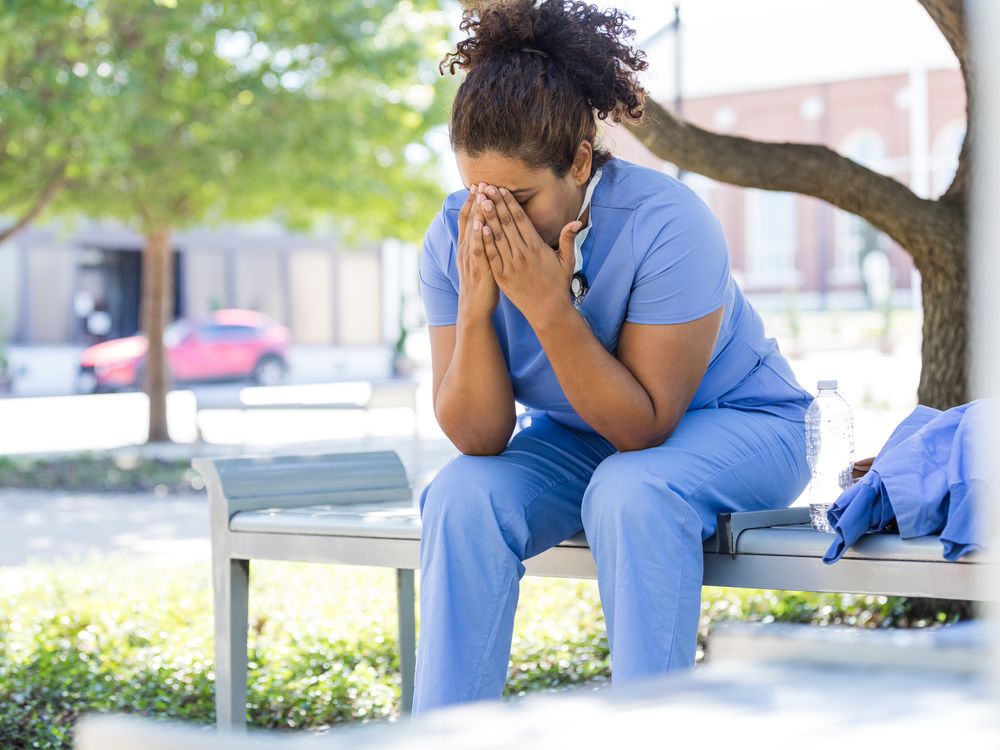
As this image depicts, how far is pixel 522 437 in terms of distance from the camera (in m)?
2.70

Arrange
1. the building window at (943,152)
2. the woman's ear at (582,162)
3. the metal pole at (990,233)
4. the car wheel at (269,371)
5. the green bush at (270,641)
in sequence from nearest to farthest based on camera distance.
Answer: the metal pole at (990,233), the woman's ear at (582,162), the green bush at (270,641), the car wheel at (269,371), the building window at (943,152)

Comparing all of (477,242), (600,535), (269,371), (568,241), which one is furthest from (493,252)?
(269,371)

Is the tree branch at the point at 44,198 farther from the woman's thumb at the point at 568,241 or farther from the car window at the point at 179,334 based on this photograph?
the car window at the point at 179,334

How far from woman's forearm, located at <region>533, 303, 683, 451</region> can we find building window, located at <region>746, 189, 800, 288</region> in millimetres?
44166

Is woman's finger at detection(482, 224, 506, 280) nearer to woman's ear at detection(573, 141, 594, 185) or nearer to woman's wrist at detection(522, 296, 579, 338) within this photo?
woman's wrist at detection(522, 296, 579, 338)

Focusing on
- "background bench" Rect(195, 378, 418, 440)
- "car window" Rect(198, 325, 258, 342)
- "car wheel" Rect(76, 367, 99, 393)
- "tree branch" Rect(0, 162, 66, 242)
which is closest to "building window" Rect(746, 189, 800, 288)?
"car window" Rect(198, 325, 258, 342)

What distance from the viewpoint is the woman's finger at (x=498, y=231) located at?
2.48 m

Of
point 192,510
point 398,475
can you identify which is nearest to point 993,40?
point 398,475

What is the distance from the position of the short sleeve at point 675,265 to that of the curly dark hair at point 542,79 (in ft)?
0.66

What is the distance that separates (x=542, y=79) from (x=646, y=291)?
0.44 meters

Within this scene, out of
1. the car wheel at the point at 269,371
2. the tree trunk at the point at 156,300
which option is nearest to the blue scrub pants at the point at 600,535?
the tree trunk at the point at 156,300

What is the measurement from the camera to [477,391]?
258 centimetres

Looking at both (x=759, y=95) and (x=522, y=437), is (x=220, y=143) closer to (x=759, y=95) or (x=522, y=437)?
(x=522, y=437)

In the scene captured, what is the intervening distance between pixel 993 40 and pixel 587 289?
183cm
